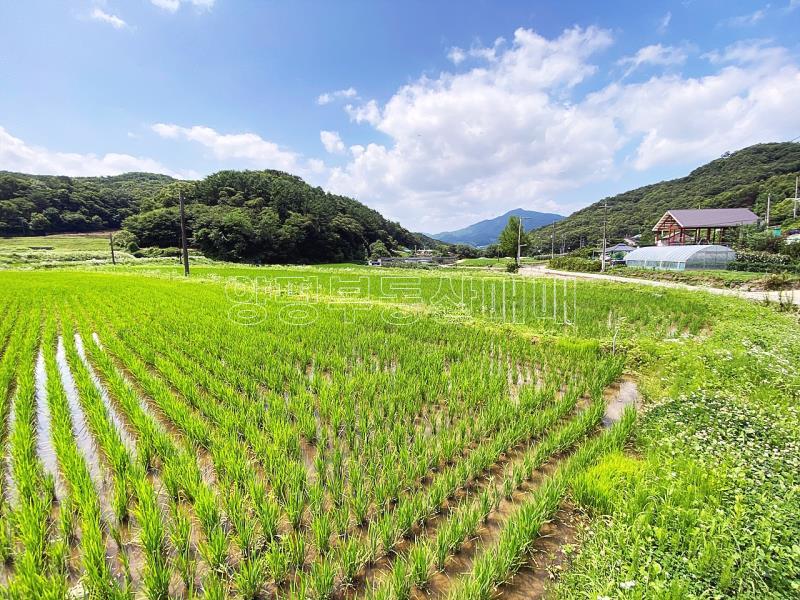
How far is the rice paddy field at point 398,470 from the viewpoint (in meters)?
1.94

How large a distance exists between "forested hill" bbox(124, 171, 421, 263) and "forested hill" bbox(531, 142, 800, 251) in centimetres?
4670

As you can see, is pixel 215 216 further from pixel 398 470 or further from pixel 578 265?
pixel 398 470

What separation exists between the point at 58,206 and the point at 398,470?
7455 cm

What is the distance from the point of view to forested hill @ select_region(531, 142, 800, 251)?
4373cm

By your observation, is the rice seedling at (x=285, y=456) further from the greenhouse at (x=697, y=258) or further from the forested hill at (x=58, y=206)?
the forested hill at (x=58, y=206)

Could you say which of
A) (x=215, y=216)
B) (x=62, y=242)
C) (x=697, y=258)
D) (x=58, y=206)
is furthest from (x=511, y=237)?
(x=58, y=206)

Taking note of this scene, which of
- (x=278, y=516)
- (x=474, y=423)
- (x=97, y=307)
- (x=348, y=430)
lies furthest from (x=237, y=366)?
(x=97, y=307)

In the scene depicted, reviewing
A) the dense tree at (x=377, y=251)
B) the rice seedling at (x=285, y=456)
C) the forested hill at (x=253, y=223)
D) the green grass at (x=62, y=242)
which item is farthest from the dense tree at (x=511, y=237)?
the green grass at (x=62, y=242)

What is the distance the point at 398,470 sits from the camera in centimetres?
288

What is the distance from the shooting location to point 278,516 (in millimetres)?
2387

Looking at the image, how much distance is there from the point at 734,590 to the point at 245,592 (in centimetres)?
260

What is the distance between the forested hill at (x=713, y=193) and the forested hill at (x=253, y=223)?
46.7 m

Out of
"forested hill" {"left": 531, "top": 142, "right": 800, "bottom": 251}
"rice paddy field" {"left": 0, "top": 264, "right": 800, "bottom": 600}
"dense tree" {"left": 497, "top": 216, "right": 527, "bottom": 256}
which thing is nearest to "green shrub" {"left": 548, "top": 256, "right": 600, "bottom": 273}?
"dense tree" {"left": 497, "top": 216, "right": 527, "bottom": 256}

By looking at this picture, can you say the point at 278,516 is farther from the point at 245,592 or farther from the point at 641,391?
the point at 641,391
